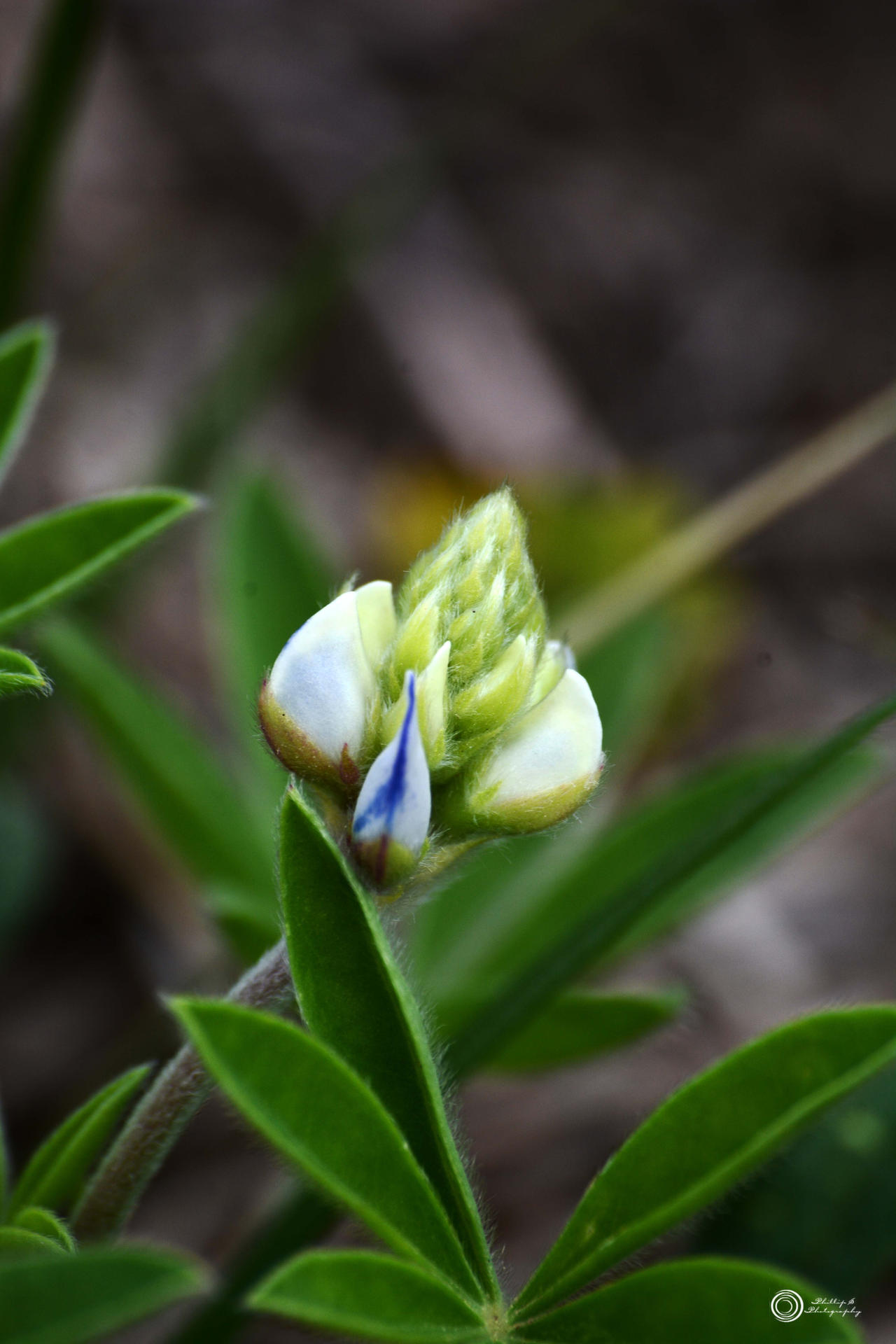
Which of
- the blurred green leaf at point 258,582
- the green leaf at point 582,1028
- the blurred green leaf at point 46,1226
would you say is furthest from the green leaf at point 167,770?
the blurred green leaf at point 46,1226

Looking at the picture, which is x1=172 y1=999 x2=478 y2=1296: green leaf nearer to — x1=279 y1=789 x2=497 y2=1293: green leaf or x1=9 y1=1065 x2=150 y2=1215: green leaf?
x1=279 y1=789 x2=497 y2=1293: green leaf

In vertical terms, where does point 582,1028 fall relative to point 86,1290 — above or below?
below

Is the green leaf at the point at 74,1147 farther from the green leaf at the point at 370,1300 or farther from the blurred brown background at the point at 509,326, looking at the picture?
the blurred brown background at the point at 509,326

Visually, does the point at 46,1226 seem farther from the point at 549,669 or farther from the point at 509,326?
the point at 509,326

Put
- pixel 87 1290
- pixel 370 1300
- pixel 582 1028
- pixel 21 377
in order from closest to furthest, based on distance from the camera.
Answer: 1. pixel 87 1290
2. pixel 370 1300
3. pixel 21 377
4. pixel 582 1028

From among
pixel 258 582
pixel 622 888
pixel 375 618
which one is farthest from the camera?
pixel 258 582

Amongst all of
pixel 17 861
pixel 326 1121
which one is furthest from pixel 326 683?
pixel 17 861
